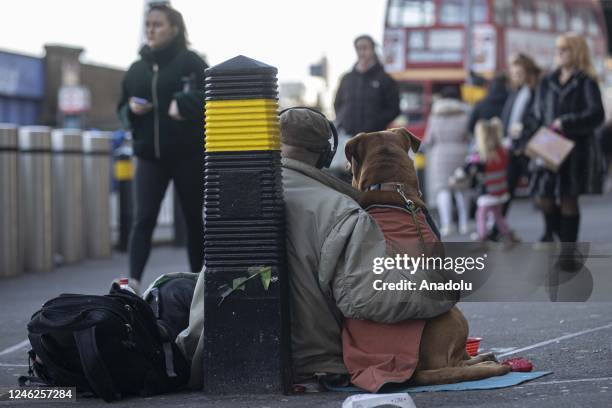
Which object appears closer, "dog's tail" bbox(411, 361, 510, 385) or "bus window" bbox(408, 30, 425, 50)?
"dog's tail" bbox(411, 361, 510, 385)

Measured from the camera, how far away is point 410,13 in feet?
96.3

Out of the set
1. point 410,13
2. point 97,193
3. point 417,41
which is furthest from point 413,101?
point 97,193

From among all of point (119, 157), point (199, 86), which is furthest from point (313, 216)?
point (119, 157)

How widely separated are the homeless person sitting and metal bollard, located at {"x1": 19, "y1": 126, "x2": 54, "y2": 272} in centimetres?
691

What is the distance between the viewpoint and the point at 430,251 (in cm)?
556

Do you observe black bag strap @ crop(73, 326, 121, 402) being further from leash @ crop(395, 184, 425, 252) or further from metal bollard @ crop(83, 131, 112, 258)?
metal bollard @ crop(83, 131, 112, 258)

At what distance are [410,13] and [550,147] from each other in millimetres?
19144

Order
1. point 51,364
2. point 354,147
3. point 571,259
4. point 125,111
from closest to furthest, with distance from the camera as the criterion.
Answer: point 51,364 → point 354,147 → point 571,259 → point 125,111

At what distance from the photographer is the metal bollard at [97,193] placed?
14.0m

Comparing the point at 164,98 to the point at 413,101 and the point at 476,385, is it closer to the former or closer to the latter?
the point at 476,385

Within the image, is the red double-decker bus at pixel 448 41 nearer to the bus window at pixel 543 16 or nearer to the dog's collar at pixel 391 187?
the bus window at pixel 543 16

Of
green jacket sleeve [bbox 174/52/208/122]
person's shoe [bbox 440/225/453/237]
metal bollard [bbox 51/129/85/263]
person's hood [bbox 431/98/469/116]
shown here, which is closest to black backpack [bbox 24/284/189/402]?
green jacket sleeve [bbox 174/52/208/122]

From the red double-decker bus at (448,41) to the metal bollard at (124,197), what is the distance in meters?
13.7

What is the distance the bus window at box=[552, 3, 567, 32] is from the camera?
101 feet
